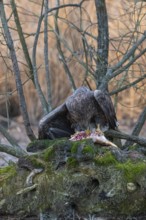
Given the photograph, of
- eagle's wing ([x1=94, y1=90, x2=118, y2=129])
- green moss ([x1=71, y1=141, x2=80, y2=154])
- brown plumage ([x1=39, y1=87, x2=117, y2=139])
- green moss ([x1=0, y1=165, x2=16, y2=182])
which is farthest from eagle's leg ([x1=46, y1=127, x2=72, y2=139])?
green moss ([x1=71, y1=141, x2=80, y2=154])

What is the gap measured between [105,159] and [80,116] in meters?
0.86

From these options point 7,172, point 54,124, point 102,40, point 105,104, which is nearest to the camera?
point 7,172

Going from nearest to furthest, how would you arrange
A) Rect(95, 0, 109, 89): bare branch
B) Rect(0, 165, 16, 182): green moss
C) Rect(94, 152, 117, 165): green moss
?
Rect(94, 152, 117, 165): green moss < Rect(0, 165, 16, 182): green moss < Rect(95, 0, 109, 89): bare branch

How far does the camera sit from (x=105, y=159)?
3.52 metres

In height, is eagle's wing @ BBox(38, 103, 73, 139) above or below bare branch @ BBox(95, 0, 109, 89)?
below

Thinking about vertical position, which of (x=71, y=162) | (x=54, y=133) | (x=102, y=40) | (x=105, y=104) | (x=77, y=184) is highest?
(x=102, y=40)

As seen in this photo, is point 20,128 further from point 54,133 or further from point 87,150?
point 87,150

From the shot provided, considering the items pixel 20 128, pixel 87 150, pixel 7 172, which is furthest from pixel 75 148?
pixel 20 128

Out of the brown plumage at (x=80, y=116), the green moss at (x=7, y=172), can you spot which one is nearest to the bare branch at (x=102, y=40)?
the brown plumage at (x=80, y=116)

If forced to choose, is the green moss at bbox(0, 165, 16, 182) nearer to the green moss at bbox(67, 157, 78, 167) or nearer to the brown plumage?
the green moss at bbox(67, 157, 78, 167)

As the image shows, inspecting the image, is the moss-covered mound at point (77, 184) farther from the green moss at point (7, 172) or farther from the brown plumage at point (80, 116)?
the brown plumage at point (80, 116)

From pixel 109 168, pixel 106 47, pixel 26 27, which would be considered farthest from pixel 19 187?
pixel 26 27

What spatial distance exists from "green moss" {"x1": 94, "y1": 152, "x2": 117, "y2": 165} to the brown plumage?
2.29ft

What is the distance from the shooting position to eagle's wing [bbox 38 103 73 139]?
4.28 metres
